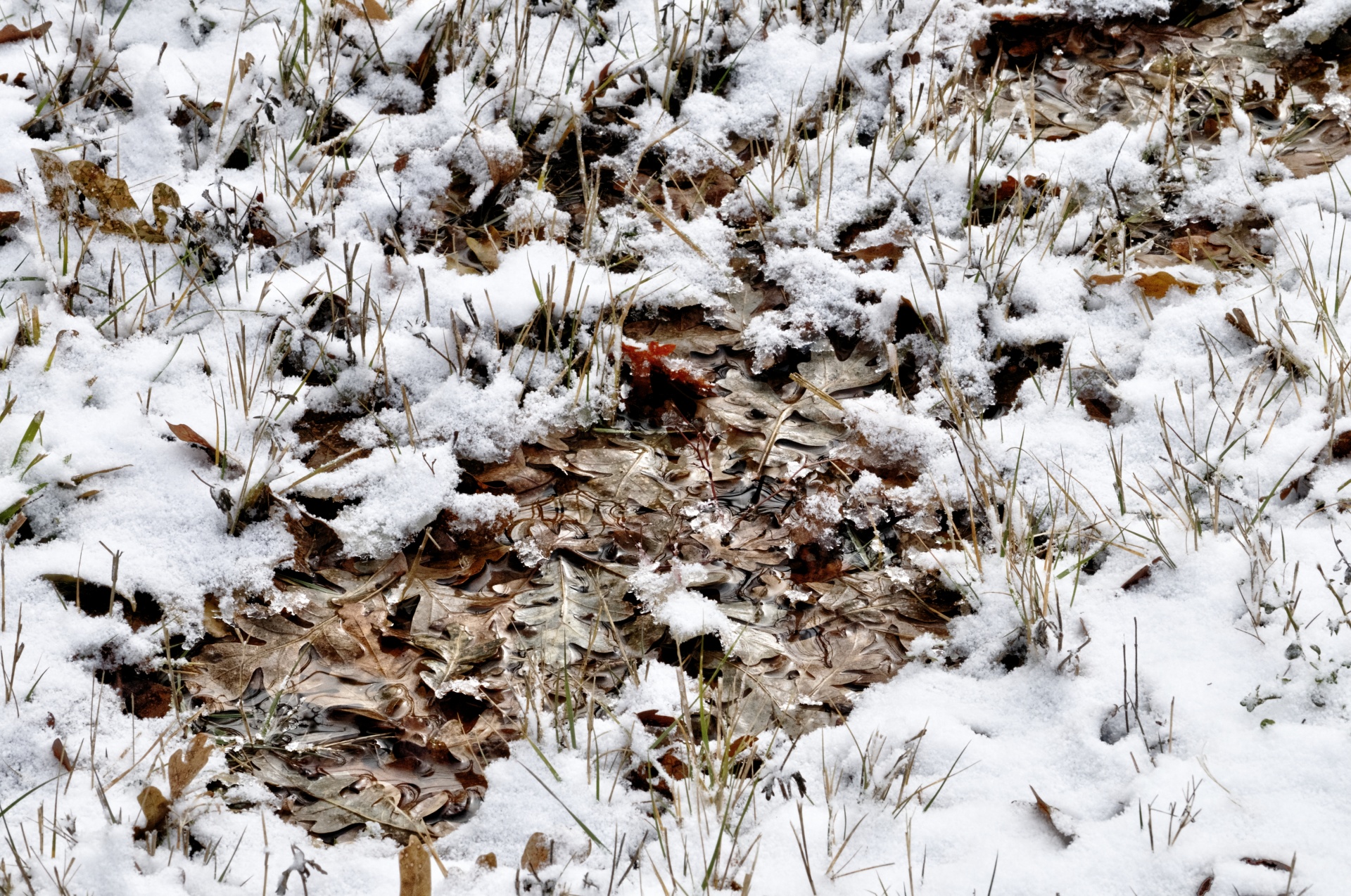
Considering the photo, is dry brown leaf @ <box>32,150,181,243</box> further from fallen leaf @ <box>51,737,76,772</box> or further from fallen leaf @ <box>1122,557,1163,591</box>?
fallen leaf @ <box>1122,557,1163,591</box>

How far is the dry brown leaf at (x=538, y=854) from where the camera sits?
1773 mm

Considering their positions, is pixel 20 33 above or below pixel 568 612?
above

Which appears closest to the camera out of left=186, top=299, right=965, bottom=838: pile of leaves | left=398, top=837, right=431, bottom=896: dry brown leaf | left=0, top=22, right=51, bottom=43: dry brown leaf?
left=398, top=837, right=431, bottom=896: dry brown leaf

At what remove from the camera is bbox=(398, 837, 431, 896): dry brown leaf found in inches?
66.8

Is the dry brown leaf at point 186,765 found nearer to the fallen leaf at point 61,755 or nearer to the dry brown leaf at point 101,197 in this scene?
the fallen leaf at point 61,755

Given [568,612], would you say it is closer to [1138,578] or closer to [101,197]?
[1138,578]

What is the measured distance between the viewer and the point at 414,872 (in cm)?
170

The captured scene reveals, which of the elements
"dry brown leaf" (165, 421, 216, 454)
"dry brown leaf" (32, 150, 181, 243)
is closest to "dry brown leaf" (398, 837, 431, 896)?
"dry brown leaf" (165, 421, 216, 454)

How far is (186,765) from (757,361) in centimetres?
168

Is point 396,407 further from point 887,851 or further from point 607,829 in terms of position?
point 887,851

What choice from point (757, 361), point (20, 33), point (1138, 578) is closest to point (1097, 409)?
point (1138, 578)

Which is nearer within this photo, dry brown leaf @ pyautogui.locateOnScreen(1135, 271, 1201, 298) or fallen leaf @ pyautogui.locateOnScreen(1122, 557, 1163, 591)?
fallen leaf @ pyautogui.locateOnScreen(1122, 557, 1163, 591)

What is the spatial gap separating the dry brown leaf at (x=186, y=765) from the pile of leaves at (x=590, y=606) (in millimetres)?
93

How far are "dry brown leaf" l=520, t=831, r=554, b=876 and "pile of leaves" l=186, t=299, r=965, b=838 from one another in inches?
7.6
